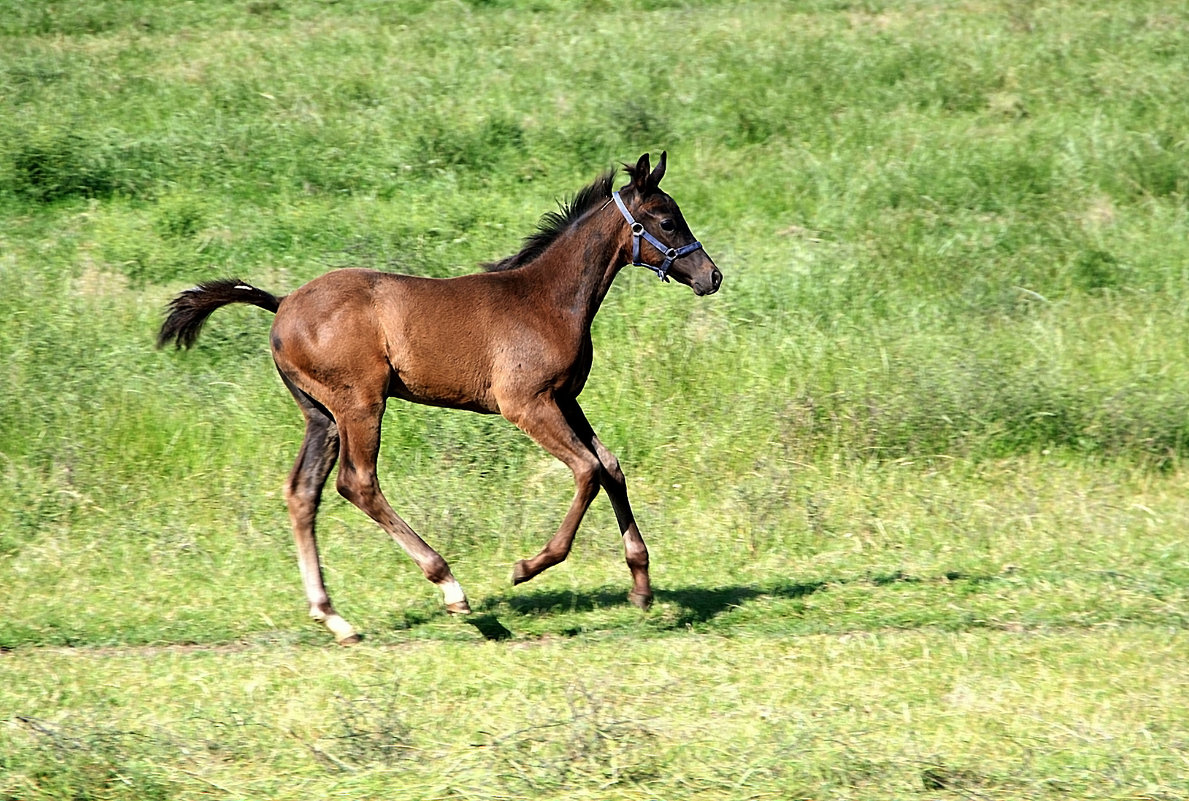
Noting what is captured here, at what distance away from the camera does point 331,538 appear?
28.1 ft

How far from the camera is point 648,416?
978cm

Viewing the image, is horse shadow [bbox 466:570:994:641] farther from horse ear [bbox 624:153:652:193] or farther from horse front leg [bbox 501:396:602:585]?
horse ear [bbox 624:153:652:193]

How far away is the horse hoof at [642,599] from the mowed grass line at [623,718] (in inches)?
13.1

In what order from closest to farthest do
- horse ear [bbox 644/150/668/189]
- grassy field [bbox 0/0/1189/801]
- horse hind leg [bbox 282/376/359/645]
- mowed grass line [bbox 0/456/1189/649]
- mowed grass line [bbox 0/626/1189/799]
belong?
mowed grass line [bbox 0/626/1189/799]
grassy field [bbox 0/0/1189/801]
horse ear [bbox 644/150/668/189]
horse hind leg [bbox 282/376/359/645]
mowed grass line [bbox 0/456/1189/649]

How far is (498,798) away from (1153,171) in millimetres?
10277

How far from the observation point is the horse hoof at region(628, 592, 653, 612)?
24.6 feet

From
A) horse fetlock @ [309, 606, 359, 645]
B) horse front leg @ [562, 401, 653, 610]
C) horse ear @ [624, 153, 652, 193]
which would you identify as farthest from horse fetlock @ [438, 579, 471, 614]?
horse ear @ [624, 153, 652, 193]

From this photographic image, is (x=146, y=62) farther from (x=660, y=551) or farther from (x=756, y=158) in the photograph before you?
(x=660, y=551)

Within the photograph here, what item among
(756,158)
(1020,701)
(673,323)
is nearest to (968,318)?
(673,323)

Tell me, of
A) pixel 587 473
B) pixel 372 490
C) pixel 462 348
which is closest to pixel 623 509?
pixel 587 473

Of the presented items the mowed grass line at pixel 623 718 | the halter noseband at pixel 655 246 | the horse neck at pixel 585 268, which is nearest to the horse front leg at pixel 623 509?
the mowed grass line at pixel 623 718

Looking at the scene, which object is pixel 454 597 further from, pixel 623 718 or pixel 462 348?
pixel 623 718

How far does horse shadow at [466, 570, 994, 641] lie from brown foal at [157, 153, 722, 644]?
10.5 inches

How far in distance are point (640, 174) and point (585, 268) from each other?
572 mm
